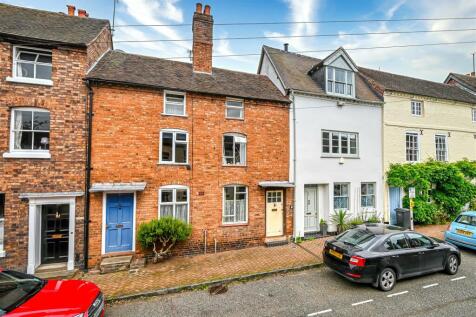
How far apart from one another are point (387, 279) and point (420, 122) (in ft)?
40.5

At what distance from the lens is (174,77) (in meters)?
10.6

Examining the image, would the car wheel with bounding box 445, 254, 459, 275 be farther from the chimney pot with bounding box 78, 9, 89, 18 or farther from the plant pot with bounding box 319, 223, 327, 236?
the chimney pot with bounding box 78, 9, 89, 18

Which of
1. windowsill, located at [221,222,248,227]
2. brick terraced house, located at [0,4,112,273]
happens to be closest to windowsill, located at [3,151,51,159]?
brick terraced house, located at [0,4,112,273]

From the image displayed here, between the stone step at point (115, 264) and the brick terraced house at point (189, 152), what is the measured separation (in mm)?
380

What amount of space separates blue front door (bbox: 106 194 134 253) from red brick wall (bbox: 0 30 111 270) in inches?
35.2

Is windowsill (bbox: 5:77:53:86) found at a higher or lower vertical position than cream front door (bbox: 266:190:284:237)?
higher

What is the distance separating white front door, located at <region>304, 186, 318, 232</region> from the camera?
40.1 ft

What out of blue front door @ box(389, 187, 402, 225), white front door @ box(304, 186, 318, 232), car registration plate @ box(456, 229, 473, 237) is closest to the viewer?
car registration plate @ box(456, 229, 473, 237)

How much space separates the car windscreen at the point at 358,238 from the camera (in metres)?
6.87

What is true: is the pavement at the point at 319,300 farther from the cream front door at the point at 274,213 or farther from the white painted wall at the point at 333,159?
the white painted wall at the point at 333,159

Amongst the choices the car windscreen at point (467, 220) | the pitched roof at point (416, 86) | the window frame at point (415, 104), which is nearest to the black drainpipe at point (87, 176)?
the car windscreen at point (467, 220)

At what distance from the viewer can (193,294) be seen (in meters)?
6.65

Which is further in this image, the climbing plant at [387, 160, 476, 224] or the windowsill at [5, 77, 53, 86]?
the climbing plant at [387, 160, 476, 224]

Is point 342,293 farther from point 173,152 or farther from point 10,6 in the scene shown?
point 10,6
